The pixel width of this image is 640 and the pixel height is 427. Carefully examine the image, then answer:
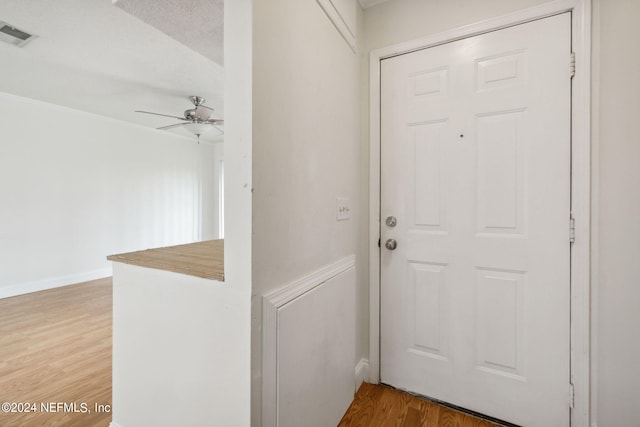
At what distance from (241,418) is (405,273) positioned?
112cm

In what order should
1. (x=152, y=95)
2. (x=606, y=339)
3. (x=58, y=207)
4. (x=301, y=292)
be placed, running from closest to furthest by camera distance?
(x=301, y=292) → (x=606, y=339) → (x=152, y=95) → (x=58, y=207)

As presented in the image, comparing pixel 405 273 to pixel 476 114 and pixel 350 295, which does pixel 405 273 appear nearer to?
pixel 350 295

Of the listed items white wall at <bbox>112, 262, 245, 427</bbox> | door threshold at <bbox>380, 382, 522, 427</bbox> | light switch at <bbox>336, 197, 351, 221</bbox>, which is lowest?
door threshold at <bbox>380, 382, 522, 427</bbox>

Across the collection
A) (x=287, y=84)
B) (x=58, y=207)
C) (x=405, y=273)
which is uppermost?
(x=287, y=84)

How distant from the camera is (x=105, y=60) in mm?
2451

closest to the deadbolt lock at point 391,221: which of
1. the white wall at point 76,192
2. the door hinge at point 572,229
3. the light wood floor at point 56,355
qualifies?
the door hinge at point 572,229

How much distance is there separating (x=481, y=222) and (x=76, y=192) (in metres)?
4.89

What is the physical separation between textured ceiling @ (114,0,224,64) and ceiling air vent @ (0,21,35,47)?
1507 millimetres

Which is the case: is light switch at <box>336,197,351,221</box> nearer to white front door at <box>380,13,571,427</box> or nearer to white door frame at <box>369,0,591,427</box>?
white front door at <box>380,13,571,427</box>

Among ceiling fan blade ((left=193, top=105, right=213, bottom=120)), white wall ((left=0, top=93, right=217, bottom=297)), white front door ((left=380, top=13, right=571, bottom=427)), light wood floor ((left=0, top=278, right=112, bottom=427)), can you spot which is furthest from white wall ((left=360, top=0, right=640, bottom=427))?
white wall ((left=0, top=93, right=217, bottom=297))

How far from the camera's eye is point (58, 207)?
374cm

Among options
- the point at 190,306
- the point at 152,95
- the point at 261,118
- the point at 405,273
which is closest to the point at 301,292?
the point at 190,306

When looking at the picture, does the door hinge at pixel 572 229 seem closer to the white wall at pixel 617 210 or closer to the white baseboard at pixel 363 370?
the white wall at pixel 617 210

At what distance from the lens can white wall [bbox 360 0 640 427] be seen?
1.20 meters
